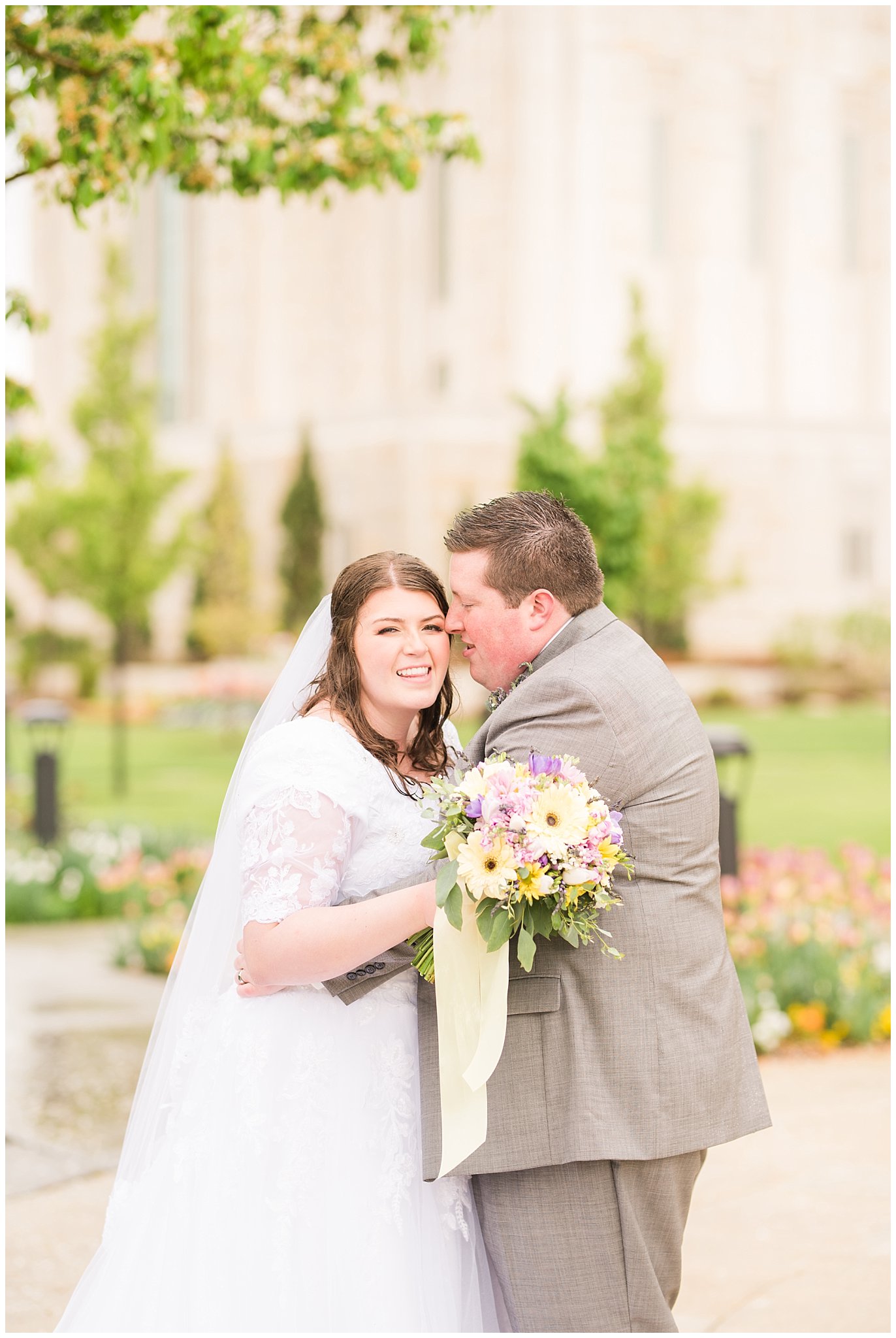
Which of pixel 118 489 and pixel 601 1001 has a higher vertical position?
pixel 118 489

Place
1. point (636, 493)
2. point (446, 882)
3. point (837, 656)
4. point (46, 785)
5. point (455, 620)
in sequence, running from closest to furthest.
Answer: point (446, 882)
point (455, 620)
point (46, 785)
point (636, 493)
point (837, 656)

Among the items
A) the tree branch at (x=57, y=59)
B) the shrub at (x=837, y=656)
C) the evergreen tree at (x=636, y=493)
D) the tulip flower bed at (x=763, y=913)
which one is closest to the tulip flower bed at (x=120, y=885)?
the tulip flower bed at (x=763, y=913)

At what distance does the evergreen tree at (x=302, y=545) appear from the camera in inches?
1211

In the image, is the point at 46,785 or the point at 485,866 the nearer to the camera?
the point at 485,866

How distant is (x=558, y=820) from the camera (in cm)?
254

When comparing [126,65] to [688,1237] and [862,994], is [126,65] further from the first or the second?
[862,994]

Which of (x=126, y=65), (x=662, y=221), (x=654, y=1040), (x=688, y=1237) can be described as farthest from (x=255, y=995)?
(x=662, y=221)

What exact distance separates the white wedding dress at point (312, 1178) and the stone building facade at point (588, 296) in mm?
26334

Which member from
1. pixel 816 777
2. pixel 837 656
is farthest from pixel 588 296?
pixel 816 777

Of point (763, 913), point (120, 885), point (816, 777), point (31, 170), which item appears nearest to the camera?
point (31, 170)

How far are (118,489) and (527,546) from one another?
17.5 metres

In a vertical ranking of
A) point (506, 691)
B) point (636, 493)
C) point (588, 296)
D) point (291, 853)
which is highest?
point (588, 296)

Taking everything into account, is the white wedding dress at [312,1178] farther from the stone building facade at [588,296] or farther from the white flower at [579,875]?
the stone building facade at [588,296]

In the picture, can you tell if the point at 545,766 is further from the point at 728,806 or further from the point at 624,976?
the point at 728,806
